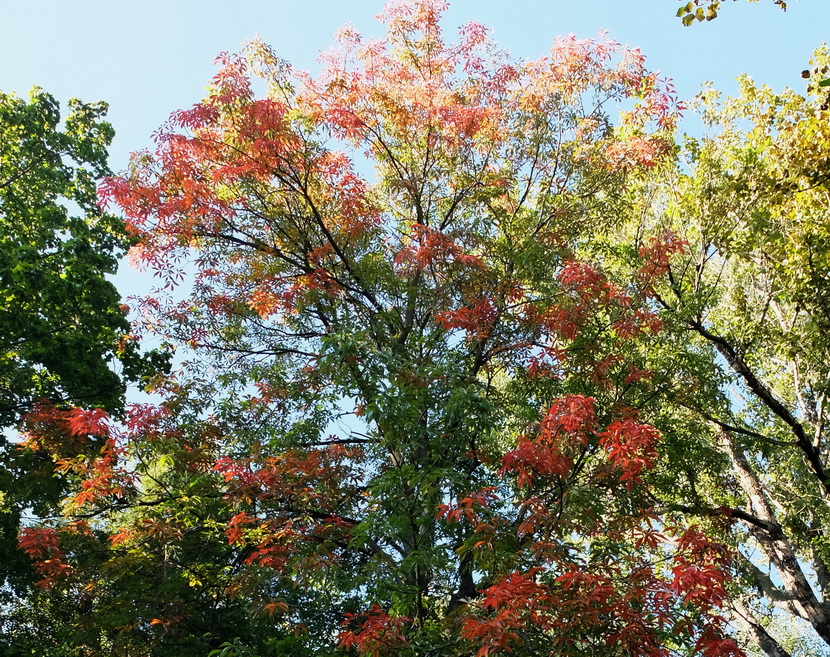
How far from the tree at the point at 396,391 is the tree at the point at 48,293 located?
0.96 metres

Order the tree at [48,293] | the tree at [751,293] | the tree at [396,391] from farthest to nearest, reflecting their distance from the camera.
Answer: the tree at [48,293] → the tree at [751,293] → the tree at [396,391]

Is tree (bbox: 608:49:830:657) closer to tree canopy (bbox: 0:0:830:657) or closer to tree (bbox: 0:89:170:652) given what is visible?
tree canopy (bbox: 0:0:830:657)

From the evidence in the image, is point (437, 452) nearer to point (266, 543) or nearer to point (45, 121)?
point (266, 543)

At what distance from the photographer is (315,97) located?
9.22 metres

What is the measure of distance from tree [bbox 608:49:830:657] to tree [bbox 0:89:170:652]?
806cm

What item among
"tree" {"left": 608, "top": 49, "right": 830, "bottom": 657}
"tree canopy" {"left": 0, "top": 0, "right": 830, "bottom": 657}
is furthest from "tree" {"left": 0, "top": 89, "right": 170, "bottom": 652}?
"tree" {"left": 608, "top": 49, "right": 830, "bottom": 657}

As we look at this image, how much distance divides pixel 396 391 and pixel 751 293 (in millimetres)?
7273

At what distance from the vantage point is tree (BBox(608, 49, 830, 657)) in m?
8.84

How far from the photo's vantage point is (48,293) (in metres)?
11.0

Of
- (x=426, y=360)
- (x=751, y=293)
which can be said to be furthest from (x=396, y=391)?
(x=751, y=293)

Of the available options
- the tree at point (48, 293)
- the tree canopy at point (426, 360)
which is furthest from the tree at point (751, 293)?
the tree at point (48, 293)

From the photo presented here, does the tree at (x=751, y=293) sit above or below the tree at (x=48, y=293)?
below

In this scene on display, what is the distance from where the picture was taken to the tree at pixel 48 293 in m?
10.5

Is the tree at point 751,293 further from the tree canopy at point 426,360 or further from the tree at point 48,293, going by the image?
the tree at point 48,293
